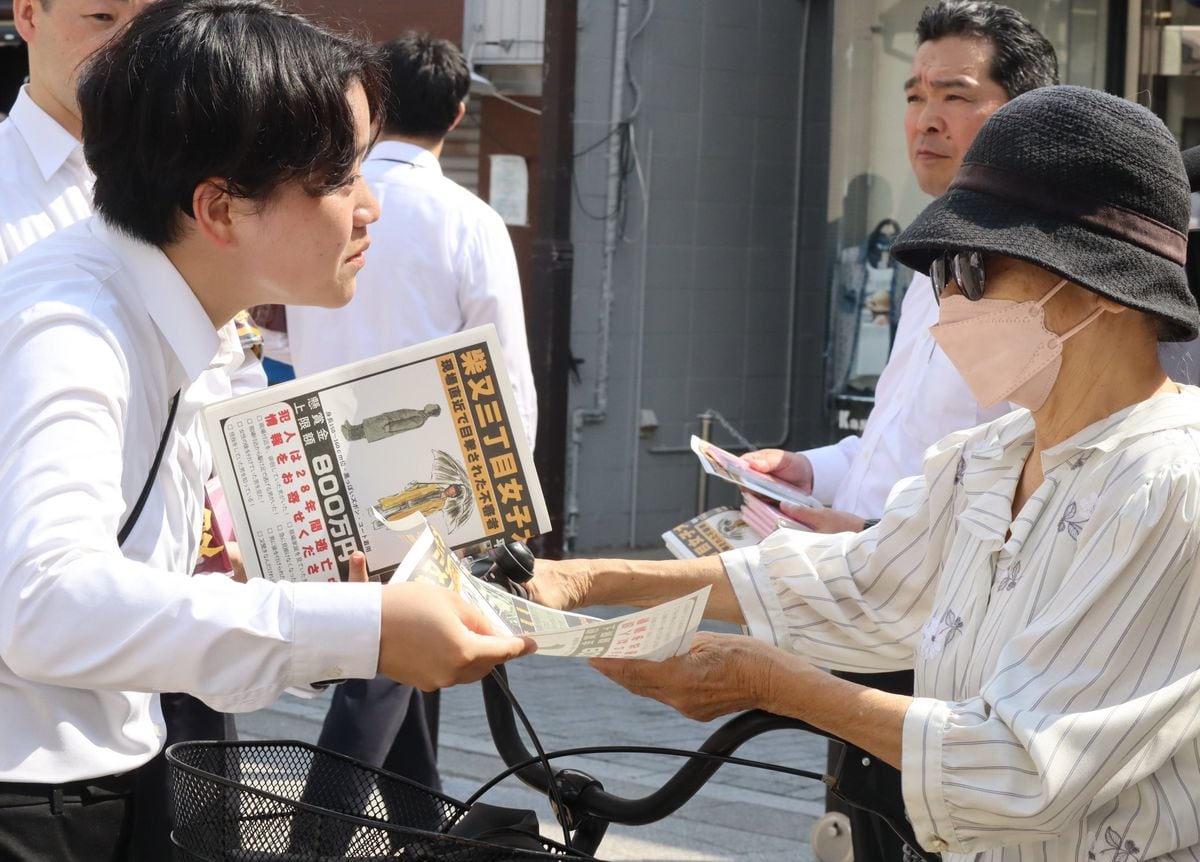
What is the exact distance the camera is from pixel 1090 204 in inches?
75.7

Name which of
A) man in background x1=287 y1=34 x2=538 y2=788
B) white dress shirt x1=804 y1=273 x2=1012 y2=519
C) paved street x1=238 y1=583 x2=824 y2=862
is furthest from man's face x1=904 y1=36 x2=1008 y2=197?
paved street x1=238 y1=583 x2=824 y2=862

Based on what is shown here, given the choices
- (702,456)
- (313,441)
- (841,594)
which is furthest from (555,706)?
(313,441)

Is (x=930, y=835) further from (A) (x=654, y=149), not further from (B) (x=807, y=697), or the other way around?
(A) (x=654, y=149)

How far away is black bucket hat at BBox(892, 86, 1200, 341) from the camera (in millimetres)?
1921

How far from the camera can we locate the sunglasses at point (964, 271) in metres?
2.07

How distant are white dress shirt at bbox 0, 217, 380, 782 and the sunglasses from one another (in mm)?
917

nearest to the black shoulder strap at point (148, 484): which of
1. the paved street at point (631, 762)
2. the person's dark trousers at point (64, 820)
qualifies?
the person's dark trousers at point (64, 820)

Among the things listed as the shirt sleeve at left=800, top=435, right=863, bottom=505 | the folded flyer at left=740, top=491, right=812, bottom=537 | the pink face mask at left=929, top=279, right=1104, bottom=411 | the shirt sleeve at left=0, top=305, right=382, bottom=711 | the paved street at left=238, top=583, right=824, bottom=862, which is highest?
the pink face mask at left=929, top=279, right=1104, bottom=411

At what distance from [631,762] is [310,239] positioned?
12.4ft

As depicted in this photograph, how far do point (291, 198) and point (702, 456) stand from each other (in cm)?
144

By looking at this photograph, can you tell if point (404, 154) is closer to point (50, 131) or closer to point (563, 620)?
point (50, 131)

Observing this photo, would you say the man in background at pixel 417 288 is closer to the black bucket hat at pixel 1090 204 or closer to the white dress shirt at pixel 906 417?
the white dress shirt at pixel 906 417

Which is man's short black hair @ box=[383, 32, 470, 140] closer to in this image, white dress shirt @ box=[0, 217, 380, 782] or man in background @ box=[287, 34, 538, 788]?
man in background @ box=[287, 34, 538, 788]

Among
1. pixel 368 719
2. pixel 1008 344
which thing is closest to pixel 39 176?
pixel 368 719
